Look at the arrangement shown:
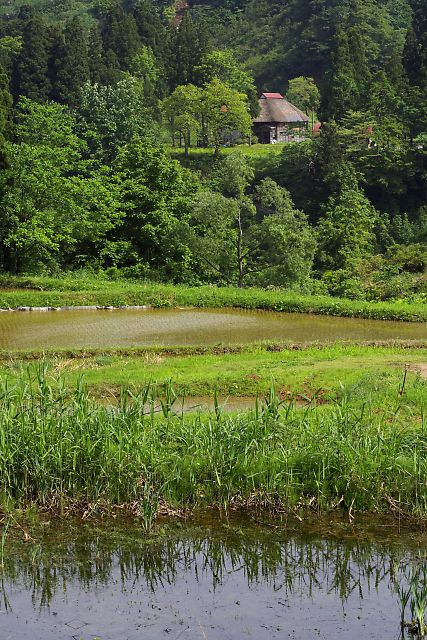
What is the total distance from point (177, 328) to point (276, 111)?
4025 centimetres

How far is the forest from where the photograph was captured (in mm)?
27906

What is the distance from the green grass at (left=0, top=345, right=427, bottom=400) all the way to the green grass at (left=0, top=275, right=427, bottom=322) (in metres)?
5.53

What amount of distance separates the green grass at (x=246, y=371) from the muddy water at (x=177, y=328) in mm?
1917

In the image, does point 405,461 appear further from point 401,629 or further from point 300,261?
point 300,261

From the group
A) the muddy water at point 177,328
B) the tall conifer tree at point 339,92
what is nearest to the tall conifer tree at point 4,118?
the muddy water at point 177,328

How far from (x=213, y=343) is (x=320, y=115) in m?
30.9

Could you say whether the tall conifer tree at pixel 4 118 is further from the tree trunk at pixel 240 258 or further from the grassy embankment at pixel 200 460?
the grassy embankment at pixel 200 460

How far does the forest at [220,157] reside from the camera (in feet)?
91.6

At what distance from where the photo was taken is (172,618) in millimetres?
7266

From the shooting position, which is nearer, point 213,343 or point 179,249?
point 213,343

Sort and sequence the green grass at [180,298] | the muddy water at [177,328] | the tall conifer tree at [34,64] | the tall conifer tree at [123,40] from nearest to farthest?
the muddy water at [177,328], the green grass at [180,298], the tall conifer tree at [34,64], the tall conifer tree at [123,40]

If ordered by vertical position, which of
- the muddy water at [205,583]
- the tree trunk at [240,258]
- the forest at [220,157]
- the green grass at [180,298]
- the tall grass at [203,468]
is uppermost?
the forest at [220,157]

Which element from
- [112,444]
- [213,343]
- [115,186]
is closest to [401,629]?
[112,444]

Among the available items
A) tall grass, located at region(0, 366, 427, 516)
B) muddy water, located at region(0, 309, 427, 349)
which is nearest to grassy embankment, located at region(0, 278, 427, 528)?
tall grass, located at region(0, 366, 427, 516)
